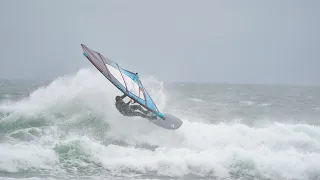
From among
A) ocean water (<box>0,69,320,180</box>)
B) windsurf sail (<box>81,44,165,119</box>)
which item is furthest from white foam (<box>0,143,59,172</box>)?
windsurf sail (<box>81,44,165,119</box>)

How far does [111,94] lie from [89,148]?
4494 millimetres

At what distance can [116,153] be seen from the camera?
10.5 meters

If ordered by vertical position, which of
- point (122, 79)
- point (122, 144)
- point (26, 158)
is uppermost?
point (122, 79)

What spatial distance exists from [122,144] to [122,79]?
2588 mm

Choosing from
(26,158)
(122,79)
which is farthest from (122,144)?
(26,158)

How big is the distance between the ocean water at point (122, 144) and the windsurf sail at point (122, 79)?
1564 millimetres

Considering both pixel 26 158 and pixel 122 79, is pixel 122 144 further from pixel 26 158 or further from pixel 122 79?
pixel 26 158

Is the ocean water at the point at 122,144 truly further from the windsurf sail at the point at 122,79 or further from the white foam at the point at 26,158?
the windsurf sail at the point at 122,79

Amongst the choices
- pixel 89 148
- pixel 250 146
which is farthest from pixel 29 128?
pixel 250 146

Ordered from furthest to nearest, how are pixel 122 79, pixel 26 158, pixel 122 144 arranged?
pixel 122 144
pixel 122 79
pixel 26 158

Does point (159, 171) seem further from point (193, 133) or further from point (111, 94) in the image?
point (111, 94)

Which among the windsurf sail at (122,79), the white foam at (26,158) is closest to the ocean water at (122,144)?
the white foam at (26,158)

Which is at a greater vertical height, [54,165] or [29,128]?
[29,128]

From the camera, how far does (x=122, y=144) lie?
480 inches
